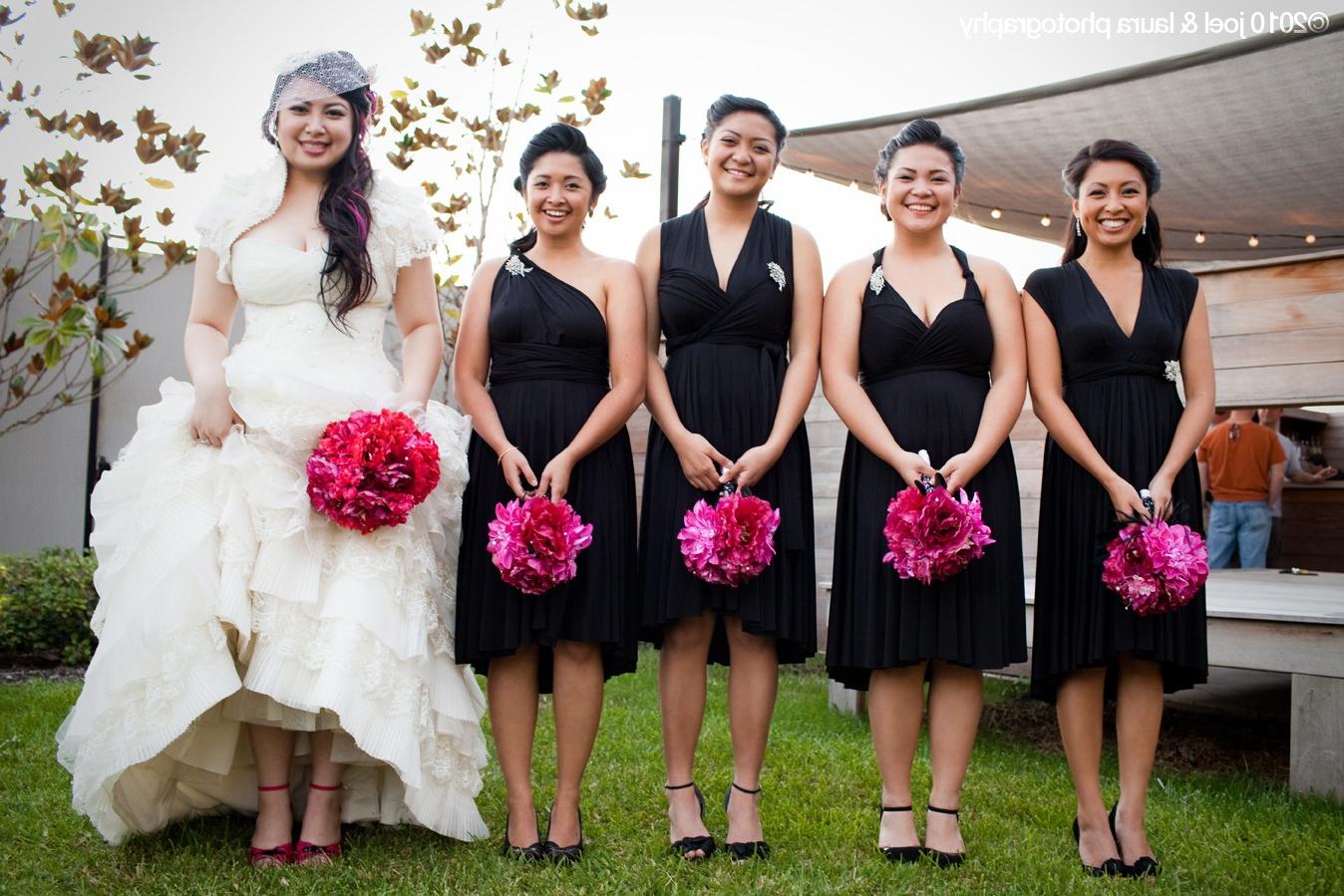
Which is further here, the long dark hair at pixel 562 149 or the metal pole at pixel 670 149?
the metal pole at pixel 670 149

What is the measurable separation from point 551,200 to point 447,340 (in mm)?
4499

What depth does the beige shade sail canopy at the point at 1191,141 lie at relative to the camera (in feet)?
18.3

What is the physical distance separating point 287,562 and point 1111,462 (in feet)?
7.38

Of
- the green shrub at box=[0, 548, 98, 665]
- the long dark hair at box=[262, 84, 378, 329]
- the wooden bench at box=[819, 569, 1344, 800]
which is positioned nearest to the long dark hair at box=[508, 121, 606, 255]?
the long dark hair at box=[262, 84, 378, 329]

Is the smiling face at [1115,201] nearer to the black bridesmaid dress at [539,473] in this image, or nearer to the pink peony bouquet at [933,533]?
the pink peony bouquet at [933,533]

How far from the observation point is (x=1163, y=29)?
6574 mm

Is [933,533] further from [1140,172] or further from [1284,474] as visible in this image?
[1284,474]

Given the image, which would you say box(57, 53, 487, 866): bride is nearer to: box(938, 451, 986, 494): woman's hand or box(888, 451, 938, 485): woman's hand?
box(888, 451, 938, 485): woman's hand

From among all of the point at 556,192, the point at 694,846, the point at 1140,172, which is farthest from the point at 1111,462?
the point at 556,192

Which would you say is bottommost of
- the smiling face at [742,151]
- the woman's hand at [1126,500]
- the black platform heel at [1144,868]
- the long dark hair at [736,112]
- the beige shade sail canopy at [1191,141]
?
the black platform heel at [1144,868]

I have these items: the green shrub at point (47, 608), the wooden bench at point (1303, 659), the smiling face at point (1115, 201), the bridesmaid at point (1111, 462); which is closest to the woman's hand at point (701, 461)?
the bridesmaid at point (1111, 462)

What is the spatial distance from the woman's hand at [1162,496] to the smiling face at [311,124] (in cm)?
248

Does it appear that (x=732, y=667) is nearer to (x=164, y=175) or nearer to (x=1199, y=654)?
(x=1199, y=654)

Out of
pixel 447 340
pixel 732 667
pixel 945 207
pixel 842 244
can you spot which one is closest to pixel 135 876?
pixel 732 667
